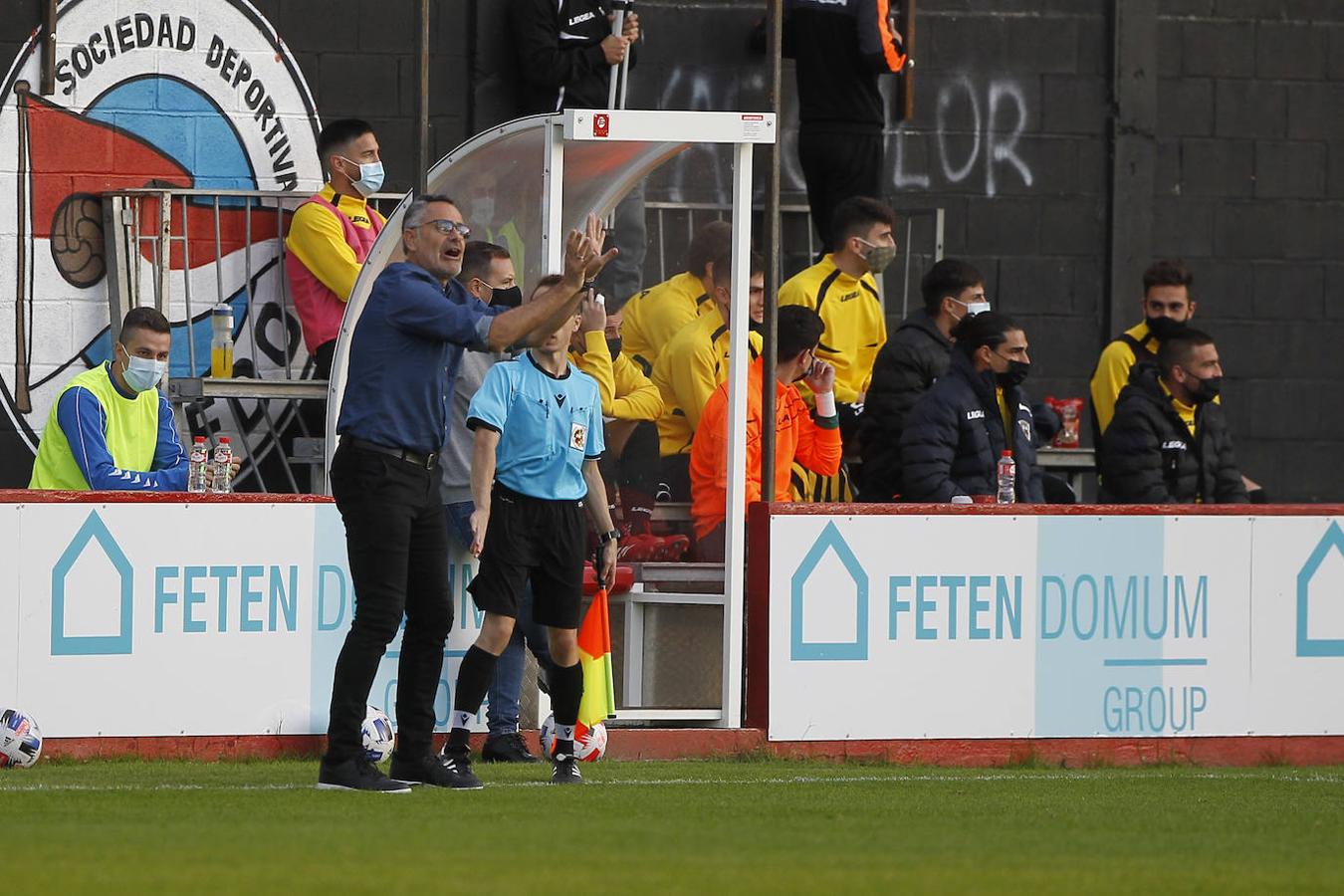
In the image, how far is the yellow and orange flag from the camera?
9.65 m

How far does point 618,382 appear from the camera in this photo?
11.0 metres

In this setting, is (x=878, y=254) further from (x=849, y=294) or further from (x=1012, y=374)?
(x=1012, y=374)

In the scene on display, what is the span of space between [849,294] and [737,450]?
1873mm

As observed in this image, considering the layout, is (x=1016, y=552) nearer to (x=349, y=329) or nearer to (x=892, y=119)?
(x=349, y=329)

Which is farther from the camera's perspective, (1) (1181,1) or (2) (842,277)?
(1) (1181,1)

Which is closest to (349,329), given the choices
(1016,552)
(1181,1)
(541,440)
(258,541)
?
(258,541)

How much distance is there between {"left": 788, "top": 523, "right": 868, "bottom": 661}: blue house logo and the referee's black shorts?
→ 173 cm

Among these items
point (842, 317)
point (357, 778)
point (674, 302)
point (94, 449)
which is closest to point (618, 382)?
point (674, 302)

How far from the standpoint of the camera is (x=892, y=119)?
47.9 ft

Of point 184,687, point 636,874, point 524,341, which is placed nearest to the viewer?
point 636,874

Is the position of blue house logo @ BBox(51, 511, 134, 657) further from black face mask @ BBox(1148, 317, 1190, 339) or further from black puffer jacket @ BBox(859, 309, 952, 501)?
black face mask @ BBox(1148, 317, 1190, 339)

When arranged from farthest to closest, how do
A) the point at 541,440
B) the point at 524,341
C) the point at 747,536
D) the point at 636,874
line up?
the point at 747,536, the point at 541,440, the point at 524,341, the point at 636,874

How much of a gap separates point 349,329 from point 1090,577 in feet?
11.9

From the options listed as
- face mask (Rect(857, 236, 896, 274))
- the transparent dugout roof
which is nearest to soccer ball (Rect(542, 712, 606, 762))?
the transparent dugout roof
